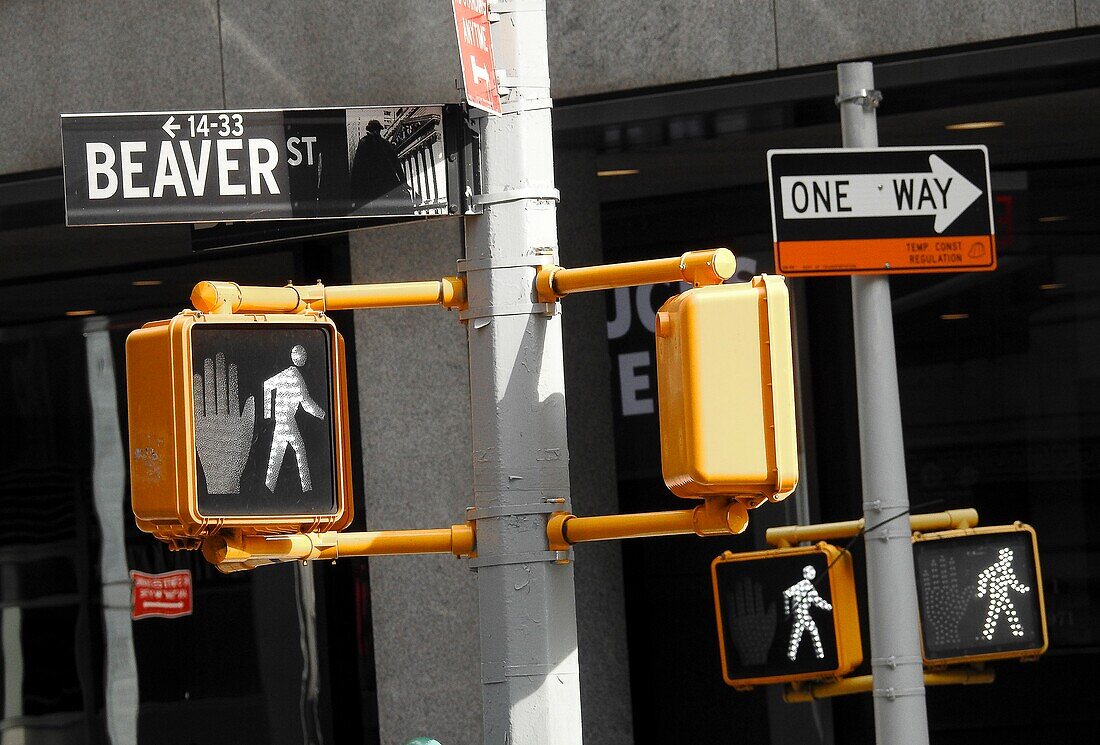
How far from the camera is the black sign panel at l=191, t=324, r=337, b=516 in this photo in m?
3.74

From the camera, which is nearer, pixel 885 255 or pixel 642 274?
pixel 642 274

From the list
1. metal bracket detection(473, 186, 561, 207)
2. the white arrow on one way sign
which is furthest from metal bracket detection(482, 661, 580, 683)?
the white arrow on one way sign

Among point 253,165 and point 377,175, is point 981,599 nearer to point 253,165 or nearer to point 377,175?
point 377,175

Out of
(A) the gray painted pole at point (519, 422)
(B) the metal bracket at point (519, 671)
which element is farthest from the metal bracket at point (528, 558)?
(B) the metal bracket at point (519, 671)

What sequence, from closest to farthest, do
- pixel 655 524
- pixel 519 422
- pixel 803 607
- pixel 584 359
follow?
pixel 655 524 → pixel 519 422 → pixel 803 607 → pixel 584 359

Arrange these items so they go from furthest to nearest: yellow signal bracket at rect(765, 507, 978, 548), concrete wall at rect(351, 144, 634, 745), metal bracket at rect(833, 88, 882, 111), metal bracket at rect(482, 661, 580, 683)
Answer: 1. concrete wall at rect(351, 144, 634, 745)
2. yellow signal bracket at rect(765, 507, 978, 548)
3. metal bracket at rect(833, 88, 882, 111)
4. metal bracket at rect(482, 661, 580, 683)

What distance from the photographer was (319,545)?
4.00m

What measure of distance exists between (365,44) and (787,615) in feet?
13.6

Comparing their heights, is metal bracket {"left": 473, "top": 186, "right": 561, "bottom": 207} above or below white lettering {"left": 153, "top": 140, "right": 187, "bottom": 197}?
below

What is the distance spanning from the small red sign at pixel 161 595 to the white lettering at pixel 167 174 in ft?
19.9

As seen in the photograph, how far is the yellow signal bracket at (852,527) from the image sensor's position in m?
6.45

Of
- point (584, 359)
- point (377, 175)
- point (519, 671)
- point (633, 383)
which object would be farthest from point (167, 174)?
point (633, 383)

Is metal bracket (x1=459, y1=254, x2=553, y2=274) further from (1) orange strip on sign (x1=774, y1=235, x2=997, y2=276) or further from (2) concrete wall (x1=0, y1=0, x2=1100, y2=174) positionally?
(2) concrete wall (x1=0, y1=0, x2=1100, y2=174)

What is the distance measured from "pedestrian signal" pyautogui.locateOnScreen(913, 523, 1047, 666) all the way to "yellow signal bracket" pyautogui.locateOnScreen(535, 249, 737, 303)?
2679mm
